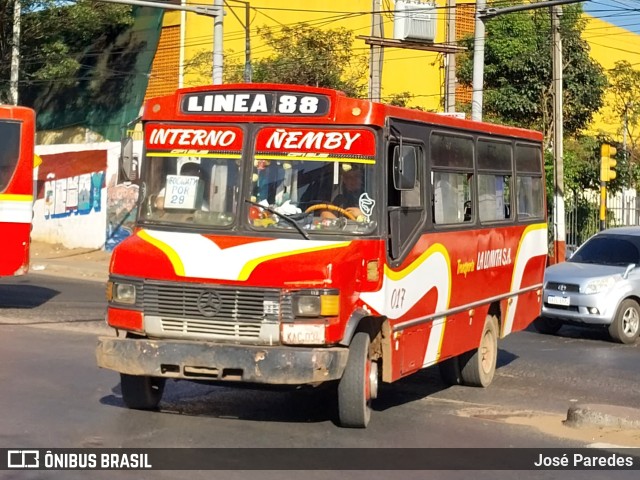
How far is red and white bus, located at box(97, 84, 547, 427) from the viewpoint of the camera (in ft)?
27.3

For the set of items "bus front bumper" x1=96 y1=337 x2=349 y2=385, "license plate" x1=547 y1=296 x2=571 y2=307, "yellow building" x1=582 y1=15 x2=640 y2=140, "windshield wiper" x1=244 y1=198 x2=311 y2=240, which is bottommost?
"license plate" x1=547 y1=296 x2=571 y2=307

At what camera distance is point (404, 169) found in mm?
8992

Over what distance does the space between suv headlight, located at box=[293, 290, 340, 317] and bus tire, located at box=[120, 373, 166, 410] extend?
1.72 metres

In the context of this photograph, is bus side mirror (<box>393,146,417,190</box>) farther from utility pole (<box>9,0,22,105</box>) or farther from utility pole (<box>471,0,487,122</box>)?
utility pole (<box>9,0,22,105</box>)

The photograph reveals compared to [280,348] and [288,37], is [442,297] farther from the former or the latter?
[288,37]

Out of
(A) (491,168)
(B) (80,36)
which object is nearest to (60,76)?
(B) (80,36)

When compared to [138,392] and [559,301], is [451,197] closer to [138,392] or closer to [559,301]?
[138,392]

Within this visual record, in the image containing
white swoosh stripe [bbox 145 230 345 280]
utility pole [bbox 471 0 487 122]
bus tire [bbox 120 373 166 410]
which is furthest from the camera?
utility pole [bbox 471 0 487 122]

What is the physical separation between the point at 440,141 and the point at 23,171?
891 cm

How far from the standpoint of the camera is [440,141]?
10.5 m

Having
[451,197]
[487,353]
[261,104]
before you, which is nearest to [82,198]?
[487,353]

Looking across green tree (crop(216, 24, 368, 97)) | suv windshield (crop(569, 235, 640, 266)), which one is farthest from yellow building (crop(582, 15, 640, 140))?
suv windshield (crop(569, 235, 640, 266))

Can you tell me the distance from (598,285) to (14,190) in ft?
30.0

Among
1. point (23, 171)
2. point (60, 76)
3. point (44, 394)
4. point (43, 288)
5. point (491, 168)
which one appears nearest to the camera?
point (44, 394)
